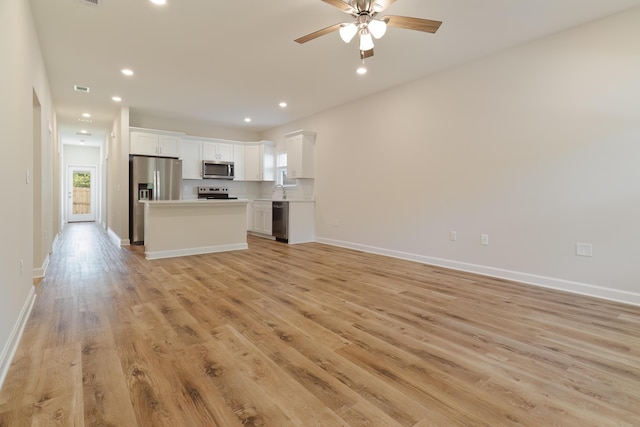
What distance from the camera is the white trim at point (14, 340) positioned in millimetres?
1708

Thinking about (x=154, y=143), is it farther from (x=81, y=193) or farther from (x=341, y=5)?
(x=81, y=193)

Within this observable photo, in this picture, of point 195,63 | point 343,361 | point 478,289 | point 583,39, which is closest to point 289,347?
point 343,361

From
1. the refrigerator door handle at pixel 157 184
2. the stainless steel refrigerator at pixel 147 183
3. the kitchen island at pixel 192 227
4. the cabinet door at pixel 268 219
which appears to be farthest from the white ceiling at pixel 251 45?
the cabinet door at pixel 268 219

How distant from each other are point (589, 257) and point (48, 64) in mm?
6971

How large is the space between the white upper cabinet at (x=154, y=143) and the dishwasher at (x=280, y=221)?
2541 mm

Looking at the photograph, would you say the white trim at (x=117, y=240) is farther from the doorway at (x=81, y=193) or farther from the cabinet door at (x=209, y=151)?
the doorway at (x=81, y=193)

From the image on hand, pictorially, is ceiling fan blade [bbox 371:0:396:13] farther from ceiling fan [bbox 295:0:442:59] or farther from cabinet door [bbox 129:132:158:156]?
cabinet door [bbox 129:132:158:156]

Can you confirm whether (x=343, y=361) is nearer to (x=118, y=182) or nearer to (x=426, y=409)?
(x=426, y=409)

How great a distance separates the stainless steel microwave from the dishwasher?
1.76 metres

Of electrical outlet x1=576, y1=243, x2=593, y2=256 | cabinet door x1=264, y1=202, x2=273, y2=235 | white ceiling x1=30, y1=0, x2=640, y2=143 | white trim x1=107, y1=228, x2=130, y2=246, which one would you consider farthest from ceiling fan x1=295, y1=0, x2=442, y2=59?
white trim x1=107, y1=228, x2=130, y2=246

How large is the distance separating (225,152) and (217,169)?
50cm

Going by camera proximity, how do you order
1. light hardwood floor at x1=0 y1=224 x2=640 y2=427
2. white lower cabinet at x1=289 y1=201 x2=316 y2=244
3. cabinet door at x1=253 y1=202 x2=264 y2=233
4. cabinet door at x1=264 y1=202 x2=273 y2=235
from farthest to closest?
cabinet door at x1=253 y1=202 x2=264 y2=233 < cabinet door at x1=264 y1=202 x2=273 y2=235 < white lower cabinet at x1=289 y1=201 x2=316 y2=244 < light hardwood floor at x1=0 y1=224 x2=640 y2=427

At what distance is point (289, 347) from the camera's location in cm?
208

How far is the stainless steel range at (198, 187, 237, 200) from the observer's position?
784 cm
